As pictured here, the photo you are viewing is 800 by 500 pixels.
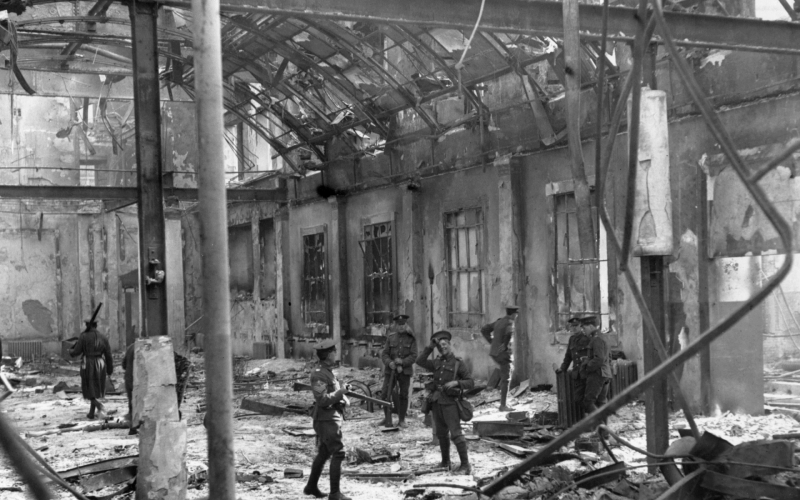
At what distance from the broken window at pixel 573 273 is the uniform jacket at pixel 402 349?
2856 mm

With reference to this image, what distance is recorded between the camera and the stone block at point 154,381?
726cm

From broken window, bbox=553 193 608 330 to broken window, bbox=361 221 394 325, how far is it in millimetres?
5371

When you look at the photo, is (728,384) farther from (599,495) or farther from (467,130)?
(467,130)

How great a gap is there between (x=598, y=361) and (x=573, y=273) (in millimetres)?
3245

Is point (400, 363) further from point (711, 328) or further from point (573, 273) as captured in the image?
point (711, 328)

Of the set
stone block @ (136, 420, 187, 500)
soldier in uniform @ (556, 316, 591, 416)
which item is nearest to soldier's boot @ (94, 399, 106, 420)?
stone block @ (136, 420, 187, 500)

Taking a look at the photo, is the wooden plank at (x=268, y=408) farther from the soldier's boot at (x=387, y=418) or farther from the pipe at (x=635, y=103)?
the pipe at (x=635, y=103)

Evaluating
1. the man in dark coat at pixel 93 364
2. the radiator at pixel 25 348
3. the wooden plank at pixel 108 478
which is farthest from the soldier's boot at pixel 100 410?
the radiator at pixel 25 348

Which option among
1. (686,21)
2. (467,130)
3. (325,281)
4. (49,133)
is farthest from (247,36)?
(49,133)

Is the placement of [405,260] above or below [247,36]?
below

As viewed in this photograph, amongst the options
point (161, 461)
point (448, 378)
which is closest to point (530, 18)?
point (448, 378)

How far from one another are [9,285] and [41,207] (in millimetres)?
2797

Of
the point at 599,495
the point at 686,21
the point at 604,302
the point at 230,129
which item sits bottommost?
the point at 599,495

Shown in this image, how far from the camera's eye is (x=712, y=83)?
11500 mm
